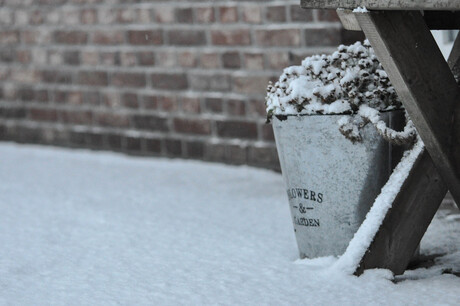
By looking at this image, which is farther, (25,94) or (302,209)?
(25,94)

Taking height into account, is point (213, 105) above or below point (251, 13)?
below

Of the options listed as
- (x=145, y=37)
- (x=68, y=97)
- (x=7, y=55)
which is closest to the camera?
(x=145, y=37)

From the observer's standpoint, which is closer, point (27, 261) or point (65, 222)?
point (27, 261)

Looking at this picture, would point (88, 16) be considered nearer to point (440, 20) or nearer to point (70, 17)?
point (70, 17)

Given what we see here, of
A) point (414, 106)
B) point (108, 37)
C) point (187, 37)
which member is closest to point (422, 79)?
point (414, 106)

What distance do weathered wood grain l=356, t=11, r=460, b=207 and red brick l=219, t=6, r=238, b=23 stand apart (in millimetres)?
2020

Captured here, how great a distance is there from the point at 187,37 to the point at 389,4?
2483mm

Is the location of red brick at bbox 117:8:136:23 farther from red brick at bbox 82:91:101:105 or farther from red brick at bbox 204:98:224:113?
red brick at bbox 204:98:224:113

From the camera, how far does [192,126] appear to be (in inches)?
186

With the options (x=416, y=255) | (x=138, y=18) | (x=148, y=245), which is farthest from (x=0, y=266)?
(x=138, y=18)

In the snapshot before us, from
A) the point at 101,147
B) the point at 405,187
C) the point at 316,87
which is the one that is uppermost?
the point at 316,87

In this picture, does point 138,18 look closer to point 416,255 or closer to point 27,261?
point 27,261

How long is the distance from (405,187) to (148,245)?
101 centimetres

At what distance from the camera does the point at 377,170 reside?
8.63 feet
